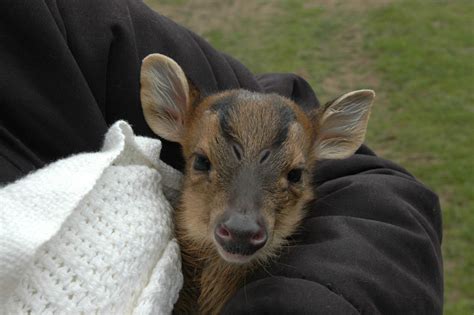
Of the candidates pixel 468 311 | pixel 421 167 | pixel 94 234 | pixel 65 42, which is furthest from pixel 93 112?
pixel 421 167

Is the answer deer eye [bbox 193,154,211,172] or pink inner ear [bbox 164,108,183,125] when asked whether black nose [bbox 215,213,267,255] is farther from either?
pink inner ear [bbox 164,108,183,125]

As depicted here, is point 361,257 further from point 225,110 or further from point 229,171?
point 225,110

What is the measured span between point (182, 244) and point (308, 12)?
9.29 metres

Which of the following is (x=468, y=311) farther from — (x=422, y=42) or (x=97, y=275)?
(x=422, y=42)

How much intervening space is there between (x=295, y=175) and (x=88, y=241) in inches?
35.8

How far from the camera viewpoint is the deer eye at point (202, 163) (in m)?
2.33

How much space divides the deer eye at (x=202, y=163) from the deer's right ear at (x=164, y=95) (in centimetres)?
25

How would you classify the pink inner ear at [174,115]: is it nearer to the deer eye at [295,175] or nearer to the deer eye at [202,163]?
the deer eye at [202,163]

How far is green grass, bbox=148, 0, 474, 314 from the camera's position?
6113 millimetres

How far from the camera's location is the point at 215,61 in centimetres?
267

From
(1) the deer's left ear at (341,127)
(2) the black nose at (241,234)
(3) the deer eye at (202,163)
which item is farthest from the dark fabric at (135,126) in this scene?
(3) the deer eye at (202,163)

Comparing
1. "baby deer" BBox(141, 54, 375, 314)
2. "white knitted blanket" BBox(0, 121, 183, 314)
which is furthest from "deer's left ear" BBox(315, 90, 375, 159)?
"white knitted blanket" BBox(0, 121, 183, 314)

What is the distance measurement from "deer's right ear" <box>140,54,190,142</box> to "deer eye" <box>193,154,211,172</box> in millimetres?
250

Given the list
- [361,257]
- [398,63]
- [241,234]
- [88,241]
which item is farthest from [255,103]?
[398,63]
